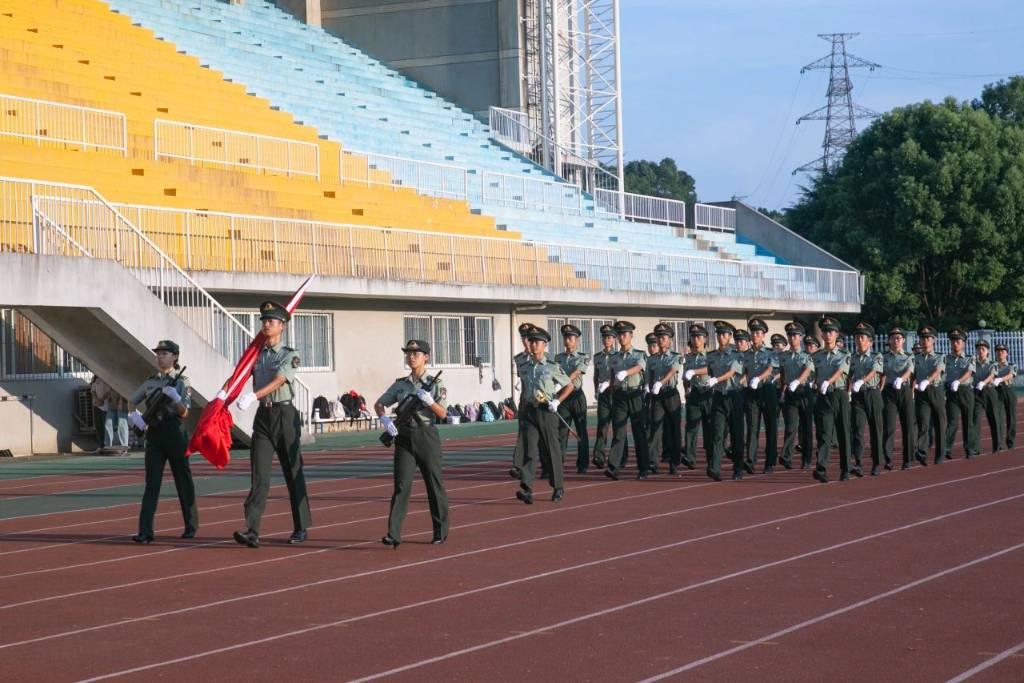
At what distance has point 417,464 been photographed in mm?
13023

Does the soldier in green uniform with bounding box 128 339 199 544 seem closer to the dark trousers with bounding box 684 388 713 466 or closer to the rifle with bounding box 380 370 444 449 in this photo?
the rifle with bounding box 380 370 444 449

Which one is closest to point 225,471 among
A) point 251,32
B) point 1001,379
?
point 1001,379

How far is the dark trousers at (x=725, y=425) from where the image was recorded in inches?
754

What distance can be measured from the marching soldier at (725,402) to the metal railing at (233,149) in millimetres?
14509

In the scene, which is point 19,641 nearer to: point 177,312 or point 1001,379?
point 177,312

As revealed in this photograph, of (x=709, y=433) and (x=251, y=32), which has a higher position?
(x=251, y=32)

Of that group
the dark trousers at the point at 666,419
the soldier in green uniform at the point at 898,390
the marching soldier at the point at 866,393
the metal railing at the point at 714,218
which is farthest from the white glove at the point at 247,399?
the metal railing at the point at 714,218

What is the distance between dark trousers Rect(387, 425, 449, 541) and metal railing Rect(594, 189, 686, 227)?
34.7m

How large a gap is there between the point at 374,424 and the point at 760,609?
23.5m

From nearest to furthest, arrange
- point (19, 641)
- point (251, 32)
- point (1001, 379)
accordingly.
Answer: point (19, 641)
point (1001, 379)
point (251, 32)

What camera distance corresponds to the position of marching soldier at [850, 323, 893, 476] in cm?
1962

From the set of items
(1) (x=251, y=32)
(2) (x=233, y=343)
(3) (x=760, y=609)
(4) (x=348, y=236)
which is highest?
(1) (x=251, y=32)

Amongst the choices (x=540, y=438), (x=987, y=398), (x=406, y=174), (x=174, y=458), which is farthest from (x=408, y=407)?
(x=406, y=174)

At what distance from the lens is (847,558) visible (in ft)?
38.2
